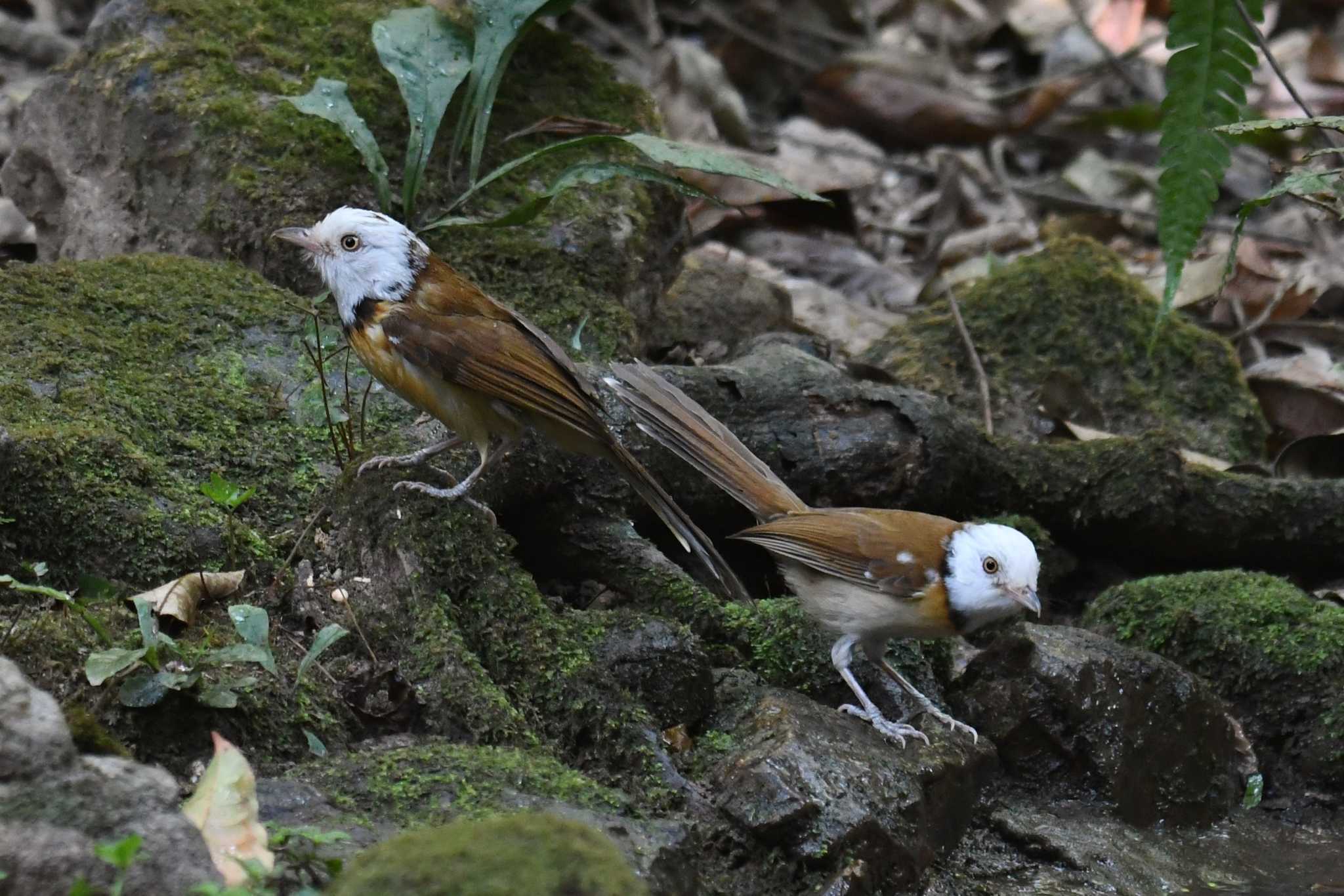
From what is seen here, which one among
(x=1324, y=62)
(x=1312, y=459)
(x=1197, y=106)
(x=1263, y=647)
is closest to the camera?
(x=1263, y=647)

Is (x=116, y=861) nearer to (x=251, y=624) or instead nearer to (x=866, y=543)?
(x=251, y=624)

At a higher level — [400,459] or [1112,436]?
[400,459]

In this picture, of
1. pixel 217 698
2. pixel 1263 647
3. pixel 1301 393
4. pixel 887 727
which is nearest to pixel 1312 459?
pixel 1301 393

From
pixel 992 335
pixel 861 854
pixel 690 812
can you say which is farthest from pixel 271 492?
pixel 992 335

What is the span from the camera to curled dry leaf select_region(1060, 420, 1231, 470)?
20.0ft

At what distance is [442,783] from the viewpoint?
3117 mm

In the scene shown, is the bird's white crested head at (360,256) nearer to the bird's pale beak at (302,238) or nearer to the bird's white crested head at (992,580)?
the bird's pale beak at (302,238)

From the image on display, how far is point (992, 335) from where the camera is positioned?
671cm

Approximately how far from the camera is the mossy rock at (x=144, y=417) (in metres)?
3.76

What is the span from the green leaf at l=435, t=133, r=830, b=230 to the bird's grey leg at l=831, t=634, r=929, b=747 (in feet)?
5.06

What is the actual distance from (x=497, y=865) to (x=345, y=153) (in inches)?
144

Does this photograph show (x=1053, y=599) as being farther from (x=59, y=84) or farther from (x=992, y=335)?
(x=59, y=84)

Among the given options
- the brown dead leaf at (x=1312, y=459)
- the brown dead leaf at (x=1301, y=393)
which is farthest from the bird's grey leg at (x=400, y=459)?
the brown dead leaf at (x=1301, y=393)

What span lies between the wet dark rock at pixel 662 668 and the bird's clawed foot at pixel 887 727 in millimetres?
450
